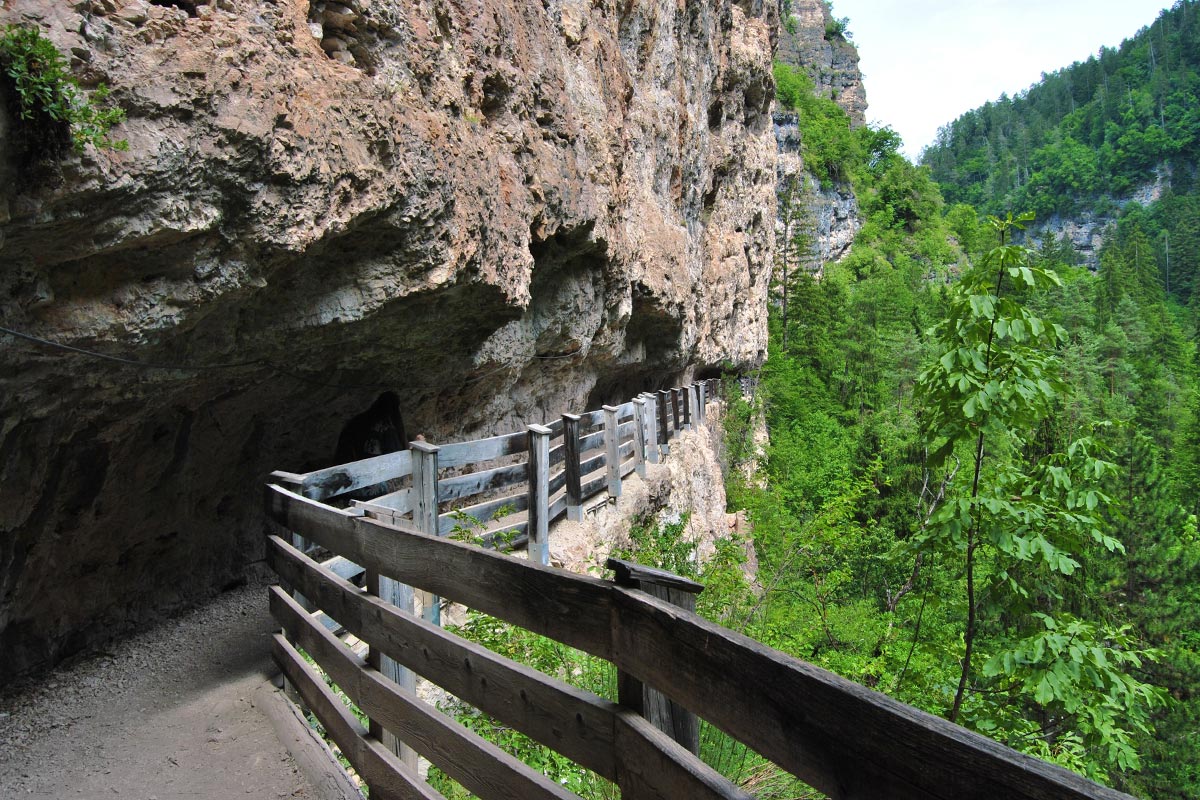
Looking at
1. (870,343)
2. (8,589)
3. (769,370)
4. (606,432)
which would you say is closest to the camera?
(8,589)

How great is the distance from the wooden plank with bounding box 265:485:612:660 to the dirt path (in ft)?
3.48

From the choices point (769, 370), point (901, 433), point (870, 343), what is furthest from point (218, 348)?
point (870, 343)

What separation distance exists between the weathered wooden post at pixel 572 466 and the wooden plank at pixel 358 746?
155 inches

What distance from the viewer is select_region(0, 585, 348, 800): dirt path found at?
325 cm

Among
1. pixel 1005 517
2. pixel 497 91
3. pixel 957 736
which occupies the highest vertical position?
pixel 497 91

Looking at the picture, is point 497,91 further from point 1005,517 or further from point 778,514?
point 778,514

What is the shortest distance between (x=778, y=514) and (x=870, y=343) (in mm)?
30769

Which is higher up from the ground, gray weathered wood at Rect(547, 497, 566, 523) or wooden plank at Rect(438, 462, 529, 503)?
wooden plank at Rect(438, 462, 529, 503)

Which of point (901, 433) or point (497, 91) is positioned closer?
point (497, 91)

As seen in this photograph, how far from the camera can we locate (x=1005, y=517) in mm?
4484

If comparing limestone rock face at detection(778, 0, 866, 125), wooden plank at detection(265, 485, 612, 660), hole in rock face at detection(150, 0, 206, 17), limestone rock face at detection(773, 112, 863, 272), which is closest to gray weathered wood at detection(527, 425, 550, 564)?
wooden plank at detection(265, 485, 612, 660)

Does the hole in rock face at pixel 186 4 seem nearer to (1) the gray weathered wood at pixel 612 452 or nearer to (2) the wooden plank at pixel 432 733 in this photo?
(2) the wooden plank at pixel 432 733

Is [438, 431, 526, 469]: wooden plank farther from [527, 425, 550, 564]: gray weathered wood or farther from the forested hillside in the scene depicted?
the forested hillside

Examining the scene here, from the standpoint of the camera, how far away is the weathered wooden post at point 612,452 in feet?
29.9
